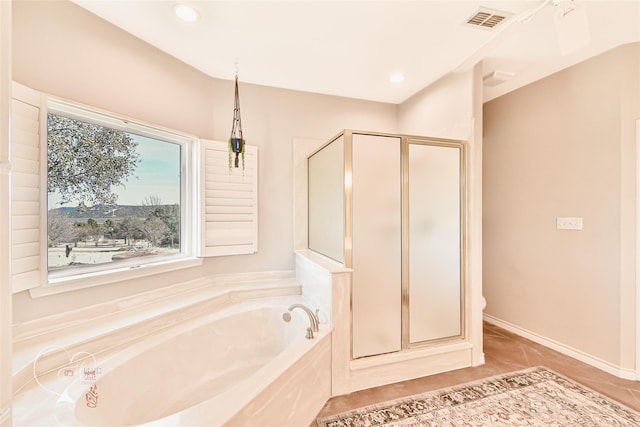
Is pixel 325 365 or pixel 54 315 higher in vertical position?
pixel 54 315

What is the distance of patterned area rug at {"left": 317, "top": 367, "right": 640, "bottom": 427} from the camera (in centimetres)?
166

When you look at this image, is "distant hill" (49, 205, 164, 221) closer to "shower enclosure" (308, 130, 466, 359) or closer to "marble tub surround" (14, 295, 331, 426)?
"marble tub surround" (14, 295, 331, 426)

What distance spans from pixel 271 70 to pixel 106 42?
3.84 ft

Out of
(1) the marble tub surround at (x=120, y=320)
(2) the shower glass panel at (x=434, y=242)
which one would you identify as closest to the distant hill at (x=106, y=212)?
(1) the marble tub surround at (x=120, y=320)

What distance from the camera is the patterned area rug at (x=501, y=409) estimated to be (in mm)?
1658

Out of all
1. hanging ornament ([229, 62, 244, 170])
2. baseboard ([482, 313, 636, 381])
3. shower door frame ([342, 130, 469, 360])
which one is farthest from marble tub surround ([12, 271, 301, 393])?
baseboard ([482, 313, 636, 381])

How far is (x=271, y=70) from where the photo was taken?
2.40 m

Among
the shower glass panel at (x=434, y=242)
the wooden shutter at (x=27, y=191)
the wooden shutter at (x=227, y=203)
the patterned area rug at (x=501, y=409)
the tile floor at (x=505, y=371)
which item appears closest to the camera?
the wooden shutter at (x=27, y=191)

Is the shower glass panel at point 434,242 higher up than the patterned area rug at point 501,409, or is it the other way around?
the shower glass panel at point 434,242

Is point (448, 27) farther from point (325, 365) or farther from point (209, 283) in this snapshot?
point (209, 283)

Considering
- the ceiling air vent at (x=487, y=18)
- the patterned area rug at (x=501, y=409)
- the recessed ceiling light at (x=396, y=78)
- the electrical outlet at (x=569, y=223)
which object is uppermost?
the recessed ceiling light at (x=396, y=78)

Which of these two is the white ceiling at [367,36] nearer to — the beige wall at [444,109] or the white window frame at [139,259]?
the beige wall at [444,109]

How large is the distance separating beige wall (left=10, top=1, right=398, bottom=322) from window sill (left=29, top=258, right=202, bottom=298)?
0.05 metres

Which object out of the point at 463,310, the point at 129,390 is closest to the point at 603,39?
the point at 463,310
